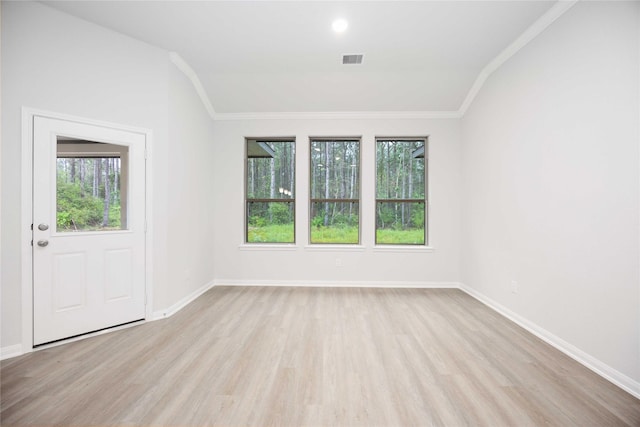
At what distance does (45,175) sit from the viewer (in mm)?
2539

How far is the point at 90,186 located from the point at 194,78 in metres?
2.00

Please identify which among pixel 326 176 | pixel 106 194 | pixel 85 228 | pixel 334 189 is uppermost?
pixel 326 176

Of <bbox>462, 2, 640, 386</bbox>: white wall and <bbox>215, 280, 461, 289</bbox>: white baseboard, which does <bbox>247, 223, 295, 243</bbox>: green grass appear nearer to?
<bbox>215, 280, 461, 289</bbox>: white baseboard

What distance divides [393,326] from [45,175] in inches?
144

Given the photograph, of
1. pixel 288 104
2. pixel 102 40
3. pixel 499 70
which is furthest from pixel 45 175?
pixel 499 70

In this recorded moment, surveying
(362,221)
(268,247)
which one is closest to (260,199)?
(268,247)

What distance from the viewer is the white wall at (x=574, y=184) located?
1.99 metres

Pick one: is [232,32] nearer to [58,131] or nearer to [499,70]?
[58,131]

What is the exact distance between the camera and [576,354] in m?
2.35

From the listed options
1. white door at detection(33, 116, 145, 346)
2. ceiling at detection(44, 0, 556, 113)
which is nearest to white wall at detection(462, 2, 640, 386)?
ceiling at detection(44, 0, 556, 113)

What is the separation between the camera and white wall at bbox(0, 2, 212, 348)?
2.37 metres

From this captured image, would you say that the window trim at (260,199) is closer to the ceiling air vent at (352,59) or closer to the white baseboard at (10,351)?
the ceiling air vent at (352,59)

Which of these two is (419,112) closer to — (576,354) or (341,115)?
(341,115)

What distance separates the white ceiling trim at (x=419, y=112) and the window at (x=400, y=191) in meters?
0.43
